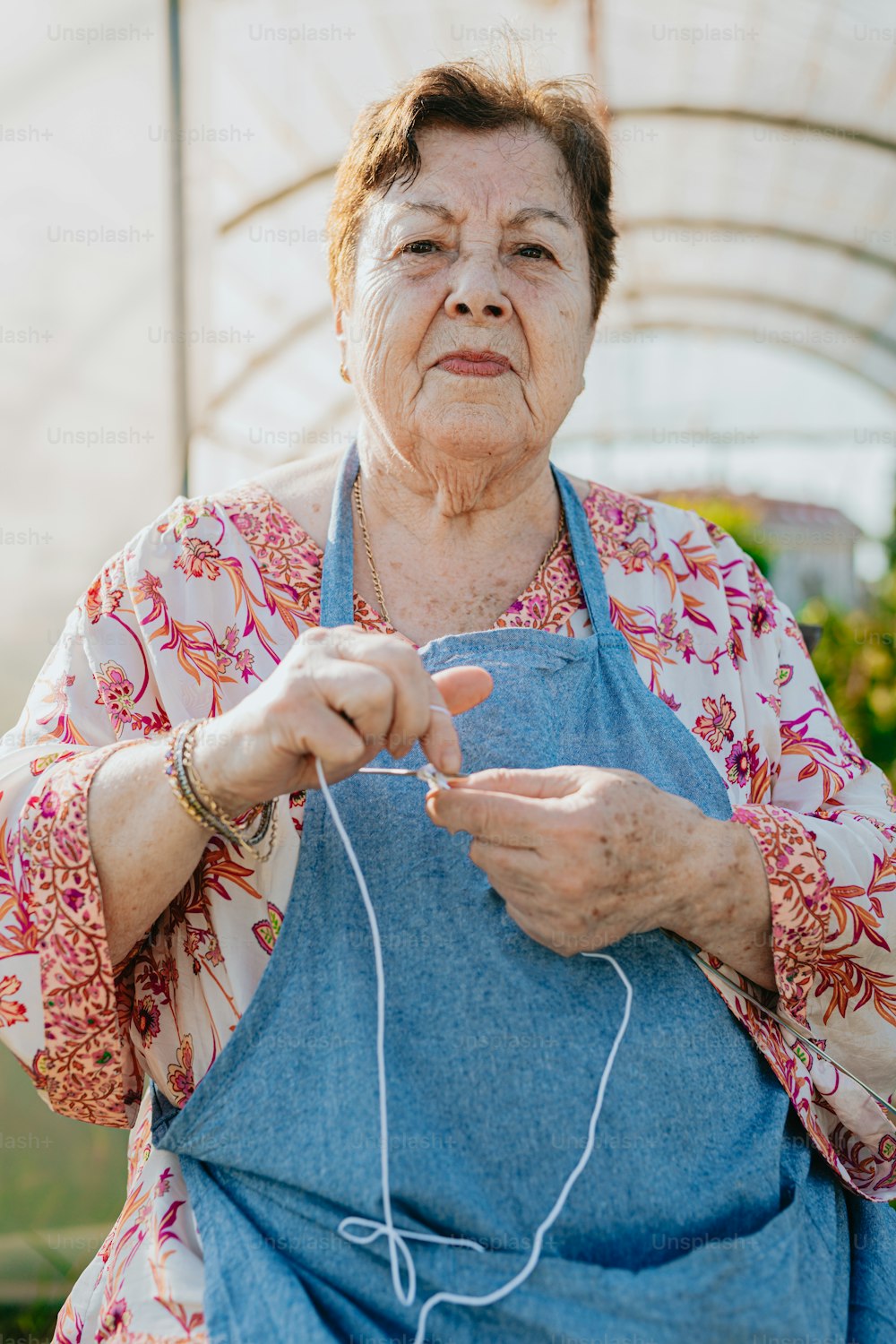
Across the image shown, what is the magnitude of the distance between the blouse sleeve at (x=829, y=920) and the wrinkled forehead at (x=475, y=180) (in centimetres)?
82

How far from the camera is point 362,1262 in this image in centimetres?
134

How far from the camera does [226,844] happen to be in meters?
1.58

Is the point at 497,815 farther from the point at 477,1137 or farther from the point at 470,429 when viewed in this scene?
the point at 470,429

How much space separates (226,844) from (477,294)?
2.87ft

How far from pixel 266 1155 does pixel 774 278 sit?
12072 mm

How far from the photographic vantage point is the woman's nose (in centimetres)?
176

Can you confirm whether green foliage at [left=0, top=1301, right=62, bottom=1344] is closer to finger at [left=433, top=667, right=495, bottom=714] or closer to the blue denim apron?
the blue denim apron

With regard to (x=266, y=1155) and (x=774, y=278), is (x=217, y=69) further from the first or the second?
(x=774, y=278)

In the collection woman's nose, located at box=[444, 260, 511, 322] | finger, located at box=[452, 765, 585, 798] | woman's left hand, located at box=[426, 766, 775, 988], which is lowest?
woman's left hand, located at box=[426, 766, 775, 988]

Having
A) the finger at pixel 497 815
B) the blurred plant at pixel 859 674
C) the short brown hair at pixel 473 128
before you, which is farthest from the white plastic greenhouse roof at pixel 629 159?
the finger at pixel 497 815

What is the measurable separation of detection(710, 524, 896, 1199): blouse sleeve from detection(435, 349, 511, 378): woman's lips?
625mm

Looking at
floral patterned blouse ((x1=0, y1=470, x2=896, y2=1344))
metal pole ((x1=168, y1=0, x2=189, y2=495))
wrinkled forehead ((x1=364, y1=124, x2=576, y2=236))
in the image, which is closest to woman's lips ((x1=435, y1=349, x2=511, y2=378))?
wrinkled forehead ((x1=364, y1=124, x2=576, y2=236))

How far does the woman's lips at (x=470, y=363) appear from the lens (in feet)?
5.82

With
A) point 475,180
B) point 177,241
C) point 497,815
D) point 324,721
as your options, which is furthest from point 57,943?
point 177,241
